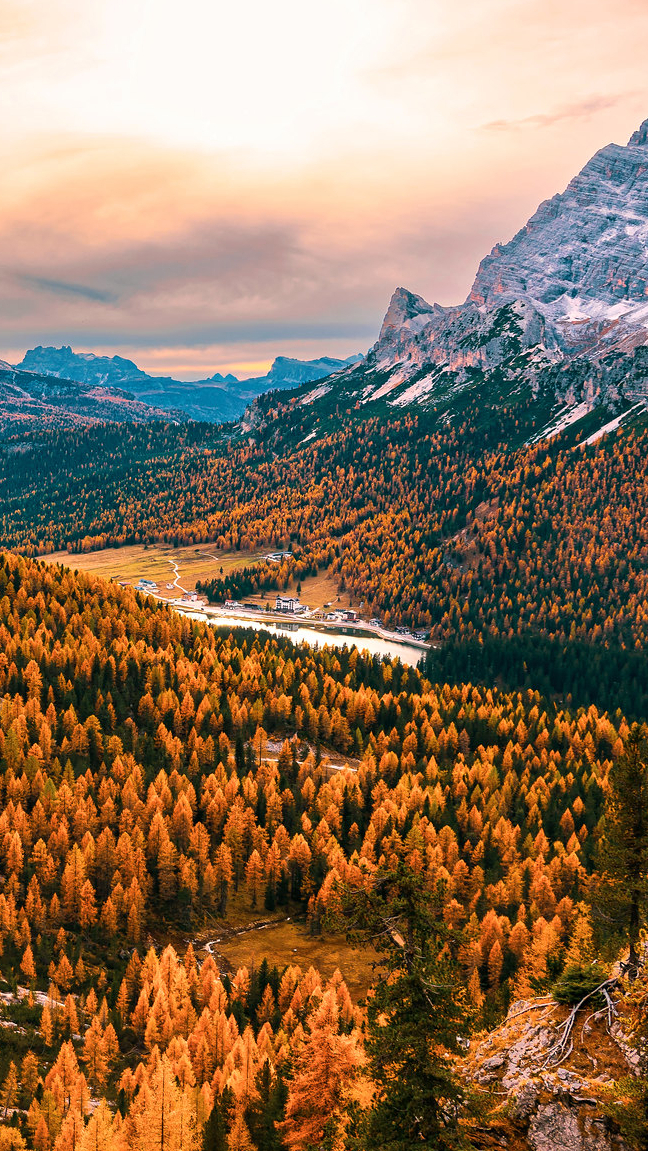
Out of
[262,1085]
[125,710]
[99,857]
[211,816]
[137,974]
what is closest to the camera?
[262,1085]

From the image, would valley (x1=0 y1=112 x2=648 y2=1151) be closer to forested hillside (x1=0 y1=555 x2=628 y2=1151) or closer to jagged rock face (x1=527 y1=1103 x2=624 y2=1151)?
jagged rock face (x1=527 y1=1103 x2=624 y2=1151)

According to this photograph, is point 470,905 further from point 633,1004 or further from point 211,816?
point 633,1004

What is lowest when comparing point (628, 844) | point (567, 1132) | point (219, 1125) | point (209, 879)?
point (209, 879)

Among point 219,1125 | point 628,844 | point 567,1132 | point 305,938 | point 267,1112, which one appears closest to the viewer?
point 567,1132

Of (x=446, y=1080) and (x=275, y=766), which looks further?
(x=275, y=766)

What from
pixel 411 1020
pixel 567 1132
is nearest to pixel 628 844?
pixel 567 1132

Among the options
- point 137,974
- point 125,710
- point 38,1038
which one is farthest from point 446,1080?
point 125,710

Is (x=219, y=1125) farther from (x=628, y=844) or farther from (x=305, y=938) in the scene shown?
(x=305, y=938)
